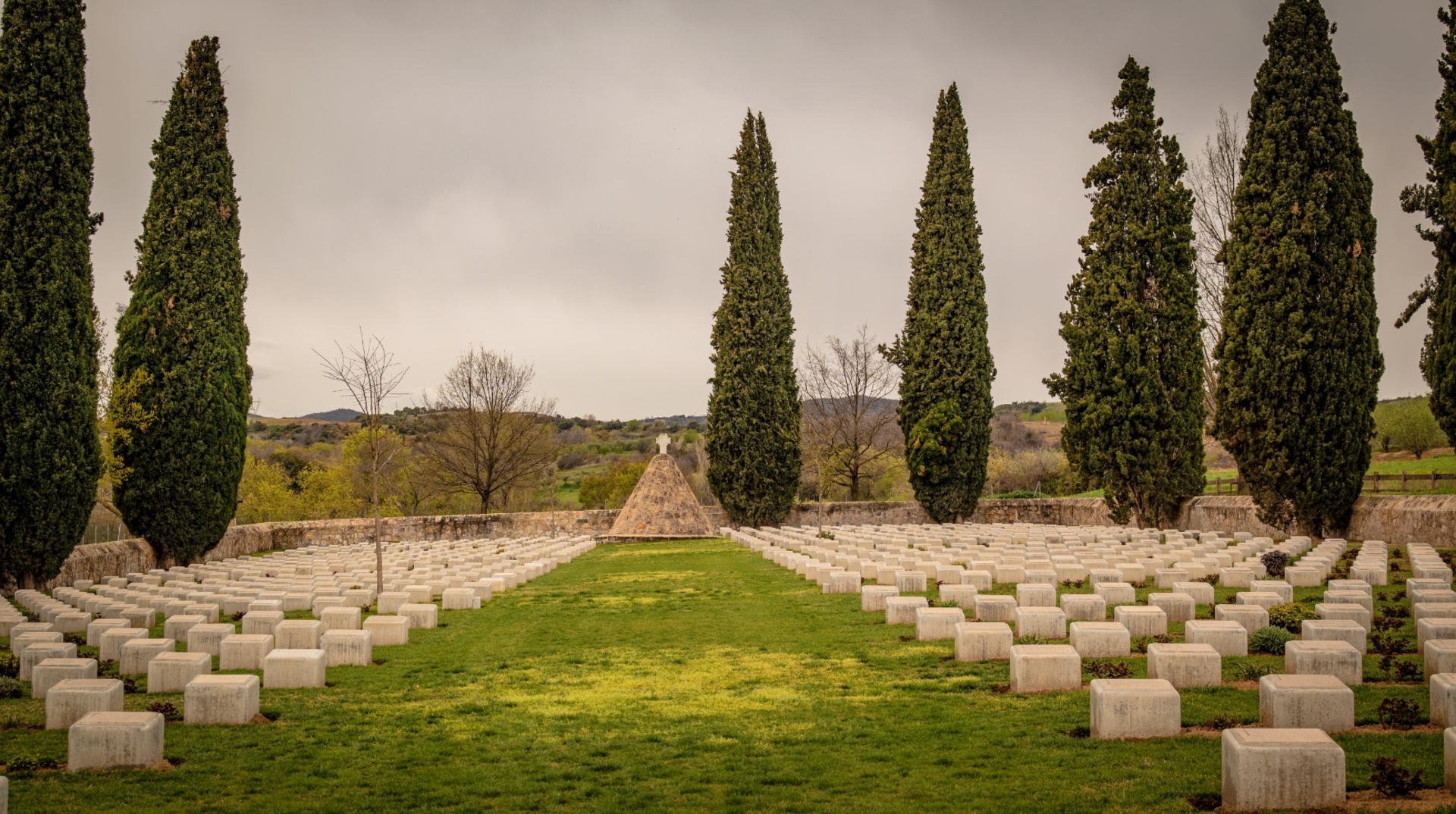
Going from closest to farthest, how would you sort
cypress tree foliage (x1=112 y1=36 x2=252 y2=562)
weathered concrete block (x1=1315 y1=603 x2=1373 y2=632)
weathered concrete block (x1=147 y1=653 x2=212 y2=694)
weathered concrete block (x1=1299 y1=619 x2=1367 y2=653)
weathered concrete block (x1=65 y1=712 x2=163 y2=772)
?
1. weathered concrete block (x1=65 y1=712 x2=163 y2=772)
2. weathered concrete block (x1=1299 y1=619 x2=1367 y2=653)
3. weathered concrete block (x1=147 y1=653 x2=212 y2=694)
4. weathered concrete block (x1=1315 y1=603 x2=1373 y2=632)
5. cypress tree foliage (x1=112 y1=36 x2=252 y2=562)

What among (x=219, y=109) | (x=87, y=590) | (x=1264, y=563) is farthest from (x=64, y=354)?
(x=1264, y=563)

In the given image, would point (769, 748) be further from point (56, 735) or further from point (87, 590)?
point (87, 590)

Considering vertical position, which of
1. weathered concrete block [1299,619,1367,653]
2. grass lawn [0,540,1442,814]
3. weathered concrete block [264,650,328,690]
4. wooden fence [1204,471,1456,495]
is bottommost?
grass lawn [0,540,1442,814]

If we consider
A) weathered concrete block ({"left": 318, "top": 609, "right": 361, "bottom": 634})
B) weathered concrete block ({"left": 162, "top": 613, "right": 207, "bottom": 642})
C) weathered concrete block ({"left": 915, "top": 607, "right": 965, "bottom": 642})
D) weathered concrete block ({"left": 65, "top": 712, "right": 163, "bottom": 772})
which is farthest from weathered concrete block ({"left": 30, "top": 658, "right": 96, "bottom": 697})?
weathered concrete block ({"left": 915, "top": 607, "right": 965, "bottom": 642})

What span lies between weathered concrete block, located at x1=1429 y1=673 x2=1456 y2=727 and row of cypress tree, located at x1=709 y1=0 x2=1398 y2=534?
661 inches

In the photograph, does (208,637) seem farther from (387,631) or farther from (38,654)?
(387,631)

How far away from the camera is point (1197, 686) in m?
8.65

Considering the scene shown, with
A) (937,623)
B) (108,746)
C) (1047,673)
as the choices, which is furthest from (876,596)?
(108,746)

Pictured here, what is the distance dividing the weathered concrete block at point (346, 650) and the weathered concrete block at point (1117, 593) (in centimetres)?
904

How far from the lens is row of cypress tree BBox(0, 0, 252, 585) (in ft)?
63.1

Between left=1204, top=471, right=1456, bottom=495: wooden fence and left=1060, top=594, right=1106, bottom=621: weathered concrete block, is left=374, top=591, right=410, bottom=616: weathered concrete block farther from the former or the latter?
left=1204, top=471, right=1456, bottom=495: wooden fence

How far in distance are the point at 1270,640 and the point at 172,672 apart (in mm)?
10704

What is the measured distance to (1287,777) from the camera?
A: 5492mm

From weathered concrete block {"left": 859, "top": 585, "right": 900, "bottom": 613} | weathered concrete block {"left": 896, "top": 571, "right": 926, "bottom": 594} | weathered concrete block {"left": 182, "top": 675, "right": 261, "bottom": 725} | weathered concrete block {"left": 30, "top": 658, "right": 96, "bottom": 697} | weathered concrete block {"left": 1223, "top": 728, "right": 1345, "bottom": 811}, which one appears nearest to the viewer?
weathered concrete block {"left": 1223, "top": 728, "right": 1345, "bottom": 811}
